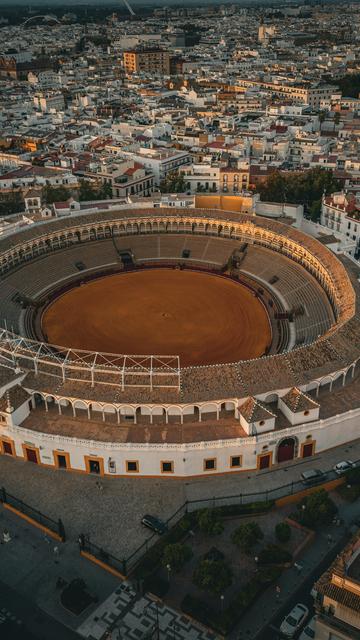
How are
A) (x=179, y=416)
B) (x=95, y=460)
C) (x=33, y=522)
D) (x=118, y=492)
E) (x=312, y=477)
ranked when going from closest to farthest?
(x=33, y=522), (x=118, y=492), (x=312, y=477), (x=95, y=460), (x=179, y=416)

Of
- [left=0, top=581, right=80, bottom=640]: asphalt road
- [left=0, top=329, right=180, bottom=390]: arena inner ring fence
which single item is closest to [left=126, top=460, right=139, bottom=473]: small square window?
[left=0, top=329, right=180, bottom=390]: arena inner ring fence

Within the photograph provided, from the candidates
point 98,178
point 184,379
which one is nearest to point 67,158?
point 98,178

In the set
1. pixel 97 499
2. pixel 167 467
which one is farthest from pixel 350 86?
pixel 97 499

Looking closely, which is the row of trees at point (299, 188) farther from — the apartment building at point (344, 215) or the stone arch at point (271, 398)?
the stone arch at point (271, 398)

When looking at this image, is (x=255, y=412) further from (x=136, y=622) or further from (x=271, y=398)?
(x=136, y=622)

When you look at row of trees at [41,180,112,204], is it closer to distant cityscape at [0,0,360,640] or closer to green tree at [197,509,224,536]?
distant cityscape at [0,0,360,640]

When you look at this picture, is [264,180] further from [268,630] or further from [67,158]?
[268,630]
